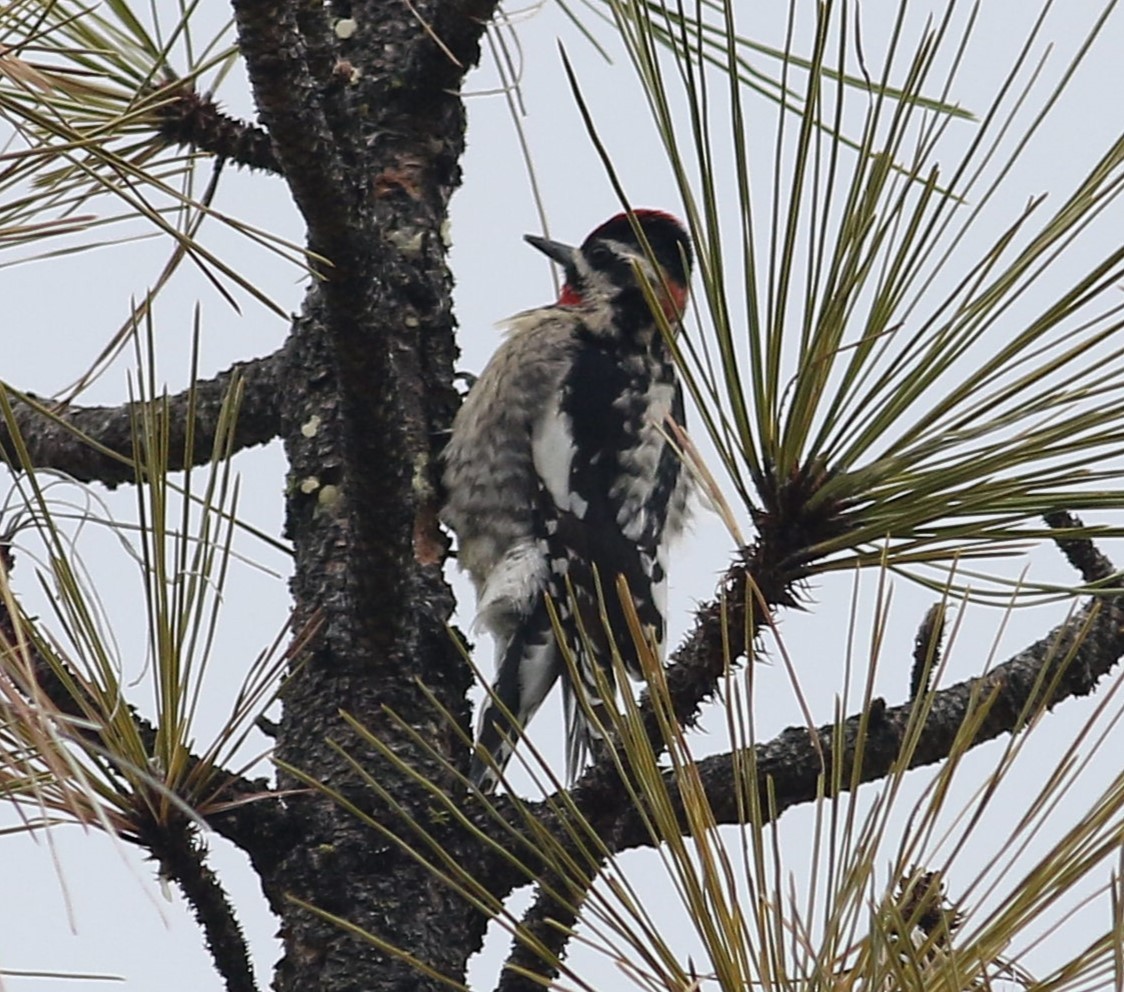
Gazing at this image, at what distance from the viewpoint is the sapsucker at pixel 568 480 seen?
3168mm

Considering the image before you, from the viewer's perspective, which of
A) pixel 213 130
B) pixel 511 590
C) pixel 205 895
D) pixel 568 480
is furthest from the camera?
pixel 568 480

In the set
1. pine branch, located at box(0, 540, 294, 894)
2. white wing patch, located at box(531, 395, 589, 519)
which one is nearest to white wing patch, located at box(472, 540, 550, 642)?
white wing patch, located at box(531, 395, 589, 519)

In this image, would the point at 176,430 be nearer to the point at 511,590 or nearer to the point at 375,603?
the point at 375,603

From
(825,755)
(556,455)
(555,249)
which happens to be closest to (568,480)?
(556,455)

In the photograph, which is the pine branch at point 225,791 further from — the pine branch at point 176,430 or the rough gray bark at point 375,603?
the pine branch at point 176,430

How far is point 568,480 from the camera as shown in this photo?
3.54 m

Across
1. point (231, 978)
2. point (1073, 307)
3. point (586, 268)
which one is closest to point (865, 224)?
point (1073, 307)

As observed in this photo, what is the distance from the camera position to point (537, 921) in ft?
5.44

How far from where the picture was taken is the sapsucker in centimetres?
317

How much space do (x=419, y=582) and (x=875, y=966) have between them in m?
1.27

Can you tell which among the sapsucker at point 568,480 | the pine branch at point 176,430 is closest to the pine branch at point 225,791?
the pine branch at point 176,430

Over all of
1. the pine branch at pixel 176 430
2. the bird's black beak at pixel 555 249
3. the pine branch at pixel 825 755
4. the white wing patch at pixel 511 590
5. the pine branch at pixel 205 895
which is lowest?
the pine branch at pixel 205 895

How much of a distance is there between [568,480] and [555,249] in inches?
26.8

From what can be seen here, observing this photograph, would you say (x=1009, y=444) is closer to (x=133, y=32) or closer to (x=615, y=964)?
(x=615, y=964)
